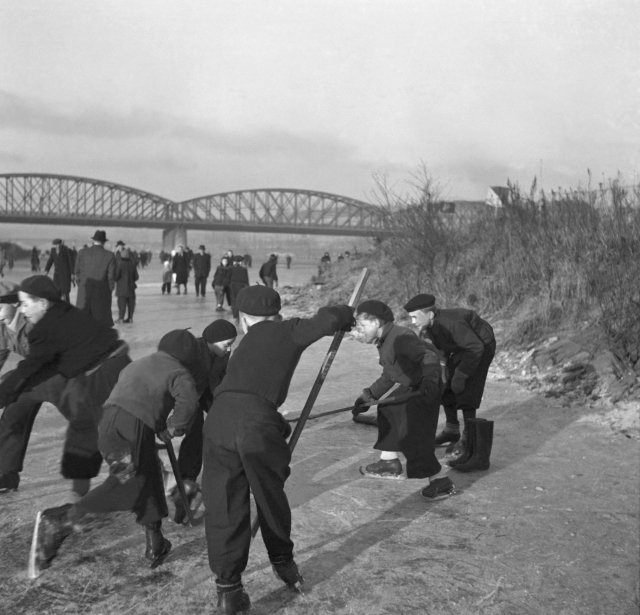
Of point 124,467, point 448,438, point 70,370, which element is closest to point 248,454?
point 124,467

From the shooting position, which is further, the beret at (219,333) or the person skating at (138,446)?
the beret at (219,333)

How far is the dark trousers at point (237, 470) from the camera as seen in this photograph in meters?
2.97

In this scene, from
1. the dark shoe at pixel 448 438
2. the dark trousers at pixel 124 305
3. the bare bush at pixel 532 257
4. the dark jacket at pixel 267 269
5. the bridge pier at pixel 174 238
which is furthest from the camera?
the bridge pier at pixel 174 238

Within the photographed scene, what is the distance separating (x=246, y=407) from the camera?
300 cm

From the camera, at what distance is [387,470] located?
4820 mm

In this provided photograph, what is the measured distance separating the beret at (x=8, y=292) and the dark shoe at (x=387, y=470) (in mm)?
2665

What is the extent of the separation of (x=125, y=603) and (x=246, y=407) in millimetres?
1030

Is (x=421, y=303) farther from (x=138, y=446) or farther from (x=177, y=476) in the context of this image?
(x=138, y=446)

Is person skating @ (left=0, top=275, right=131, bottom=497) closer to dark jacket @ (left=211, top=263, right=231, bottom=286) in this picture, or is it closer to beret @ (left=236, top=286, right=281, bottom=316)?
beret @ (left=236, top=286, right=281, bottom=316)

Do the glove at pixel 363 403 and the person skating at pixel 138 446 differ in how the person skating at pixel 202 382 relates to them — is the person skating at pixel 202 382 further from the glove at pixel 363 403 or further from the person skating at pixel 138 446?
the glove at pixel 363 403

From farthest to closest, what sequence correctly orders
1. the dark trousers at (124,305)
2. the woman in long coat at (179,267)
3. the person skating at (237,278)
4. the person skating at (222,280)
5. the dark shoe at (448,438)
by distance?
the woman in long coat at (179,267)
the person skating at (222,280)
the person skating at (237,278)
the dark trousers at (124,305)
the dark shoe at (448,438)

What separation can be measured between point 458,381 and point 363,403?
0.84m

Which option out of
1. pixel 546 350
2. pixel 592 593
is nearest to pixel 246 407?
pixel 592 593

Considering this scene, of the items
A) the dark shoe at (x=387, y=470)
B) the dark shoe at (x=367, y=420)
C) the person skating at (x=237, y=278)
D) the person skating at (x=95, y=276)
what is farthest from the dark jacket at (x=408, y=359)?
the person skating at (x=237, y=278)
